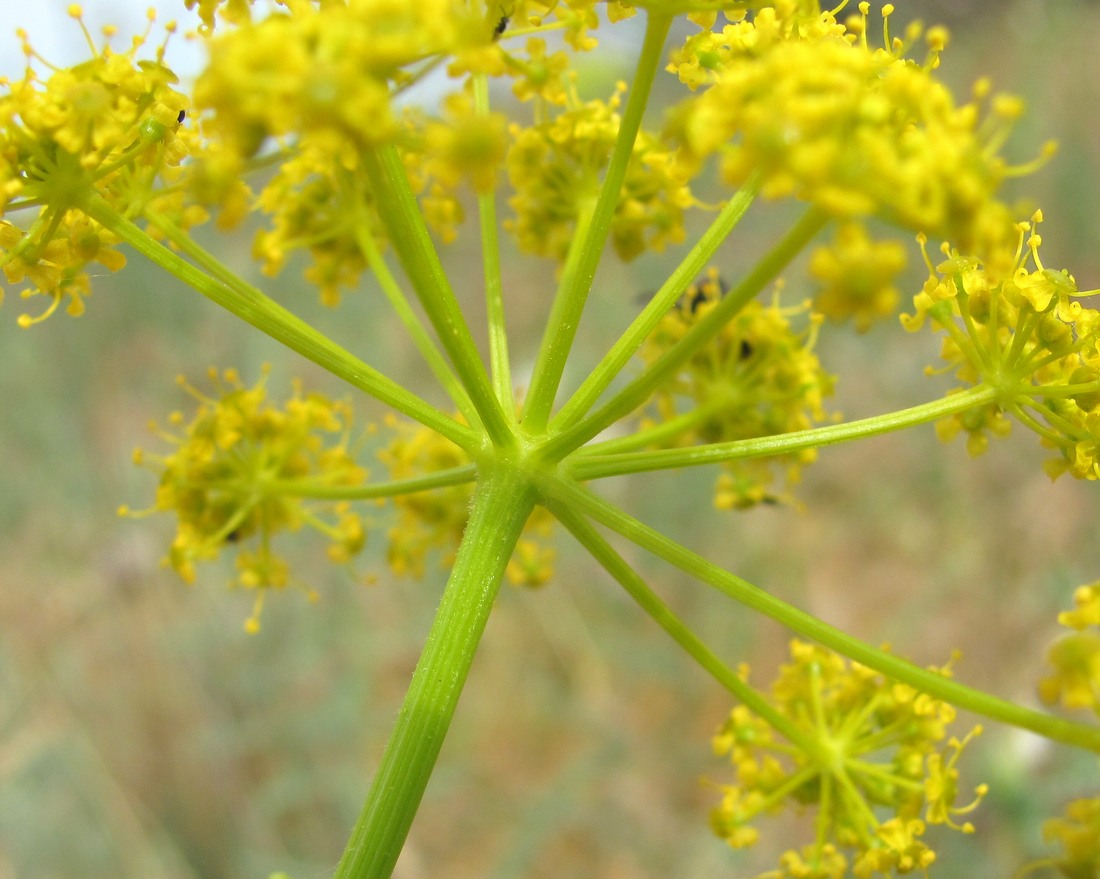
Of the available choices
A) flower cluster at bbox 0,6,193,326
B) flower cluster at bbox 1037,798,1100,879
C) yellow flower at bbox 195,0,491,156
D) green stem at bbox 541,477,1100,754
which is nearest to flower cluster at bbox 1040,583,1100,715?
green stem at bbox 541,477,1100,754

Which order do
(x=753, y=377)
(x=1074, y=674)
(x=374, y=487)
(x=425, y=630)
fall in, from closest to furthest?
(x=1074, y=674)
(x=374, y=487)
(x=753, y=377)
(x=425, y=630)

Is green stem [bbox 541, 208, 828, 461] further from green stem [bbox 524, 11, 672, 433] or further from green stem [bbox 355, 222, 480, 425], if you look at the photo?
green stem [bbox 355, 222, 480, 425]

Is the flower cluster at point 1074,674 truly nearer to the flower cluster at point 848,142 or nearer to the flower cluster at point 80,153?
the flower cluster at point 848,142

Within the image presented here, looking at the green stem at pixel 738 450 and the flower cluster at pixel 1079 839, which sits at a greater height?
the green stem at pixel 738 450

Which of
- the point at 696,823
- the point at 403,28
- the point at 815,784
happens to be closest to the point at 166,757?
the point at 696,823

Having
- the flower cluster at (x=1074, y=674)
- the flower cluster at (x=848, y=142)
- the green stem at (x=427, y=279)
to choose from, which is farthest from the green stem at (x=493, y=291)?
the flower cluster at (x=1074, y=674)

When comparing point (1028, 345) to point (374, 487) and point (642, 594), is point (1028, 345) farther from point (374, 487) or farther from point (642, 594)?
point (374, 487)

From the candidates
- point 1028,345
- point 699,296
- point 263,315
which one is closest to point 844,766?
point 1028,345
